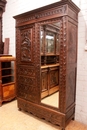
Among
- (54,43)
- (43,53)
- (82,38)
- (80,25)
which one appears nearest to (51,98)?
(43,53)

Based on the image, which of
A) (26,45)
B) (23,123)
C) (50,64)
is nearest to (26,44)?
(26,45)

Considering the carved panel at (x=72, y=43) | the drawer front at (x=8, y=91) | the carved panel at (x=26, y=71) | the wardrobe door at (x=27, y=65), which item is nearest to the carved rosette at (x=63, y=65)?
the carved panel at (x=72, y=43)

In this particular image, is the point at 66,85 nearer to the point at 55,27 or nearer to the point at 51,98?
the point at 51,98

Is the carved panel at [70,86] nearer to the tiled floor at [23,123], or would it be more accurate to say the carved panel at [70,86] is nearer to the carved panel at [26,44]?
the tiled floor at [23,123]

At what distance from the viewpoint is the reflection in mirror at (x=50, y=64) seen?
6.56ft

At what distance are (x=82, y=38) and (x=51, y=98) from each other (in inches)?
48.7

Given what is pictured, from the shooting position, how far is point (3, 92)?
9.59 feet

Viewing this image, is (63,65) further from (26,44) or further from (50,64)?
(26,44)

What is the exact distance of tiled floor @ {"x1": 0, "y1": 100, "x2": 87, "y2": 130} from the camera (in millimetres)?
2073

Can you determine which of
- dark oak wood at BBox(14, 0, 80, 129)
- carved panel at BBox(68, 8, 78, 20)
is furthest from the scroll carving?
carved panel at BBox(68, 8, 78, 20)

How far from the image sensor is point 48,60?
215 centimetres

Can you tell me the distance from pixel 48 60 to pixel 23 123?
1.28 metres

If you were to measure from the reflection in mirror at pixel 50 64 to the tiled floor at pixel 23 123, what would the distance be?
408mm

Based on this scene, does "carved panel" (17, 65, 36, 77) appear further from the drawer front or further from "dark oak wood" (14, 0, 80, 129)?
the drawer front
